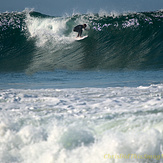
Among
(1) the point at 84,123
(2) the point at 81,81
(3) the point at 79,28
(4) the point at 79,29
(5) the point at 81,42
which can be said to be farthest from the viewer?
(5) the point at 81,42

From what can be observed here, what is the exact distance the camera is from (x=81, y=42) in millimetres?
13203

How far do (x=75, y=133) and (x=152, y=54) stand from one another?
9.25 m

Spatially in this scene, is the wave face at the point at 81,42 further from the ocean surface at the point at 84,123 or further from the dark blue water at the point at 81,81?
the dark blue water at the point at 81,81

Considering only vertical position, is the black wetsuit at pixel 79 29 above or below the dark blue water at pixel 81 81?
above

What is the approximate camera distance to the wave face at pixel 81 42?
1084 centimetres

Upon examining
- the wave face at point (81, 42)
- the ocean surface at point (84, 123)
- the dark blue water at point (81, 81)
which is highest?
the wave face at point (81, 42)

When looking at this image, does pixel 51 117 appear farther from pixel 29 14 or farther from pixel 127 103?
pixel 29 14

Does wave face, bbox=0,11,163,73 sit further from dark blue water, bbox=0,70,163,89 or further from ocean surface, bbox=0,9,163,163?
dark blue water, bbox=0,70,163,89

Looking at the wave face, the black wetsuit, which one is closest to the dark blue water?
the wave face

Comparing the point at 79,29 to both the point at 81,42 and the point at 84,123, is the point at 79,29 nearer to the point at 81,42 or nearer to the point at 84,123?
the point at 81,42

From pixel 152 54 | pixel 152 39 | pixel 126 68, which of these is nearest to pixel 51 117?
pixel 126 68

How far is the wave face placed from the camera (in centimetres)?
1084

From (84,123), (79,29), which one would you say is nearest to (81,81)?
(84,123)

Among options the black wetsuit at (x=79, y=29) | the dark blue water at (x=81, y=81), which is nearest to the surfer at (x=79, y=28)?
the black wetsuit at (x=79, y=29)
